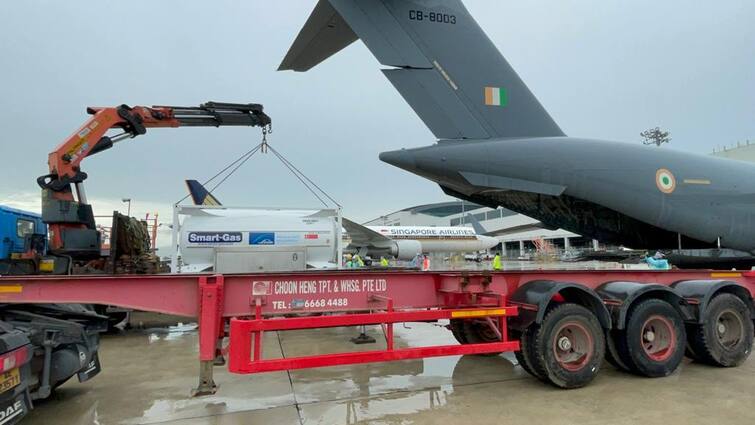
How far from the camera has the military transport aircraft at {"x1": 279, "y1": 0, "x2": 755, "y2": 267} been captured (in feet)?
23.0

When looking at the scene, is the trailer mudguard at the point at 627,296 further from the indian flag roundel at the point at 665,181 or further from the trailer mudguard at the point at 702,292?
the indian flag roundel at the point at 665,181

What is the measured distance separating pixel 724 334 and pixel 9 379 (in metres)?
8.70

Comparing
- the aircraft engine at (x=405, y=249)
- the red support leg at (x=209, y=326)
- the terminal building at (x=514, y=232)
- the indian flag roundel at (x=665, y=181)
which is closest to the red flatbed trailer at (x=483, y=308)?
the red support leg at (x=209, y=326)

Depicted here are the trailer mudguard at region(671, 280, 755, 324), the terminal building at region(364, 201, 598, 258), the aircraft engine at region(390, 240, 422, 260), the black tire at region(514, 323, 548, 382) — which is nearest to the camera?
the black tire at region(514, 323, 548, 382)

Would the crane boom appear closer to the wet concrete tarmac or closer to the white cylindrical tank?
the white cylindrical tank

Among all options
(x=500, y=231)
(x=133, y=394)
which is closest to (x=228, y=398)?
(x=133, y=394)

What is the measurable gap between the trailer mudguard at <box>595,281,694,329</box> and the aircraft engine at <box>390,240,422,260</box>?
66.8 ft

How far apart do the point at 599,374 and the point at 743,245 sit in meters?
3.91

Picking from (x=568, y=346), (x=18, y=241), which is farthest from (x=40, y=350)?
(x=18, y=241)

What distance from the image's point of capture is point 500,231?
81312mm

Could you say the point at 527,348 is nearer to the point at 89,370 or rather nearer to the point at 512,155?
the point at 512,155

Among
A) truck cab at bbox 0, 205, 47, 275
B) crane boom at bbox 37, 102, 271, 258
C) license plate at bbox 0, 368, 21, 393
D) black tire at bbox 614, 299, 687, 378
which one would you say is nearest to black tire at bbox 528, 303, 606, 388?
black tire at bbox 614, 299, 687, 378

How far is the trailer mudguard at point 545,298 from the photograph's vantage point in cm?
561

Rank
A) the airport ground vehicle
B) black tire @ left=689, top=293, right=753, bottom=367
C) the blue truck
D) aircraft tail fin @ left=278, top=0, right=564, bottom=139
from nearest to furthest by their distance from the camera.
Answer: the blue truck
the airport ground vehicle
black tire @ left=689, top=293, right=753, bottom=367
aircraft tail fin @ left=278, top=0, right=564, bottom=139
